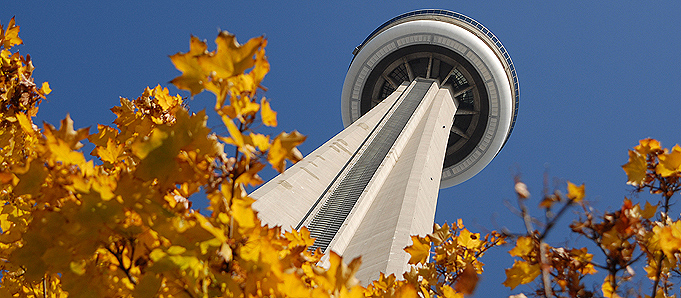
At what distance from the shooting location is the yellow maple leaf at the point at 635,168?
1889mm

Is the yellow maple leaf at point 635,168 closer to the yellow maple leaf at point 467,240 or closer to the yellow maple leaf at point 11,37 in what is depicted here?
the yellow maple leaf at point 467,240

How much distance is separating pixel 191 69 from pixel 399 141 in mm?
12997

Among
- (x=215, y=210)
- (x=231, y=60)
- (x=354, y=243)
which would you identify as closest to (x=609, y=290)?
(x=215, y=210)

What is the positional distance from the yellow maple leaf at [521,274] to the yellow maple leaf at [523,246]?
0.13ft

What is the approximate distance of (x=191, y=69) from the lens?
1.21 m

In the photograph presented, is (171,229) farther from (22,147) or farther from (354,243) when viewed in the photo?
(354,243)

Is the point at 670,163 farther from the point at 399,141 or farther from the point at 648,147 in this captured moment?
the point at 399,141

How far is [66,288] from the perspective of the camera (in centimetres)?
131

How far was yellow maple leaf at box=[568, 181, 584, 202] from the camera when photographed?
1.57 m

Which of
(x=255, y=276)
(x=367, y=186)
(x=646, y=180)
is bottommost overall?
(x=255, y=276)

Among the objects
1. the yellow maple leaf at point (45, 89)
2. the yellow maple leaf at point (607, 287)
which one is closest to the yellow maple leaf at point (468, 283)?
the yellow maple leaf at point (607, 287)

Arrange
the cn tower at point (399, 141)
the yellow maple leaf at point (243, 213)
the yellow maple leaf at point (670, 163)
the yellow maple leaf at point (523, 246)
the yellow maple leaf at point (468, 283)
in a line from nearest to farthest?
the yellow maple leaf at point (243, 213) < the yellow maple leaf at point (468, 283) < the yellow maple leaf at point (523, 246) < the yellow maple leaf at point (670, 163) < the cn tower at point (399, 141)

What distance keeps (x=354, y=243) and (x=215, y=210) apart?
7.80 meters

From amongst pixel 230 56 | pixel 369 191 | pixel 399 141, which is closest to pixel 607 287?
pixel 230 56
